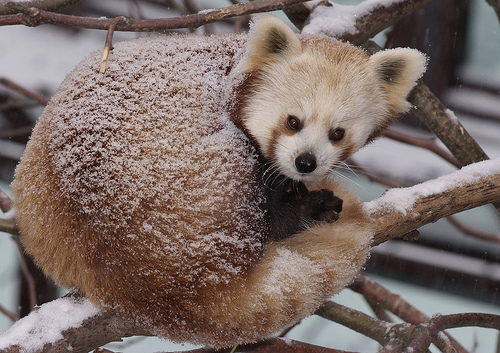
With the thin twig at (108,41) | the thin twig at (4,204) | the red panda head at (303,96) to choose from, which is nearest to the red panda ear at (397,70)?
the red panda head at (303,96)

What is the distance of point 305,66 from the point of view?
1.52 m

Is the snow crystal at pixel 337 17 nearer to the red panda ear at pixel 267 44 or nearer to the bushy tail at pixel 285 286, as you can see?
the red panda ear at pixel 267 44

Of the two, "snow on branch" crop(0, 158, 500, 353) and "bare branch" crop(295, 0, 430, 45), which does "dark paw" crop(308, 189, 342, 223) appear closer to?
"snow on branch" crop(0, 158, 500, 353)

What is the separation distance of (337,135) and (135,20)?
22.7 inches

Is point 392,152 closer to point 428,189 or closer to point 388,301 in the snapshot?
point 388,301

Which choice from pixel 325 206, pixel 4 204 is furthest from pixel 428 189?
pixel 4 204

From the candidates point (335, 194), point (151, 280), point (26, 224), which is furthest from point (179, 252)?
point (335, 194)

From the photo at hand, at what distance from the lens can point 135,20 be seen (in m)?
1.19

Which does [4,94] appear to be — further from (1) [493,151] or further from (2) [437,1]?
(1) [493,151]

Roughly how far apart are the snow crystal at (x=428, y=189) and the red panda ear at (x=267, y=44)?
42cm

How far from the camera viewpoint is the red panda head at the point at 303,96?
58.4 inches

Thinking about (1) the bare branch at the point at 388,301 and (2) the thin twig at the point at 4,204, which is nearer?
(2) the thin twig at the point at 4,204

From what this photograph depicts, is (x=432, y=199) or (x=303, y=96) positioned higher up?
(x=303, y=96)

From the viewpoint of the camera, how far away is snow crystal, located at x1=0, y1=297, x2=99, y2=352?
4.20 ft
